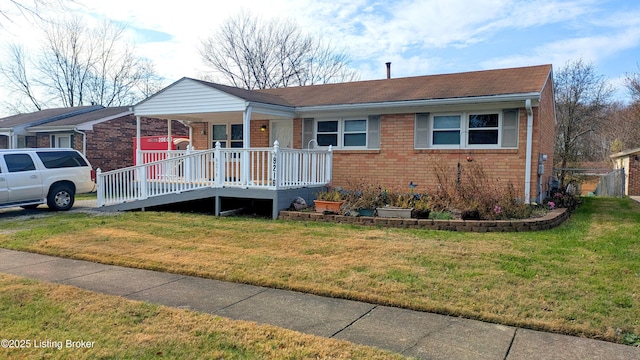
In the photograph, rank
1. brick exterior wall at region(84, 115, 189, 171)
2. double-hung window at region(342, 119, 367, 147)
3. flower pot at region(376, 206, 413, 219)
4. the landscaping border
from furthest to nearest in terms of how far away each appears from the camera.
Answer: brick exterior wall at region(84, 115, 189, 171) < double-hung window at region(342, 119, 367, 147) < flower pot at region(376, 206, 413, 219) < the landscaping border

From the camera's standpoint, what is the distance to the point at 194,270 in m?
6.02

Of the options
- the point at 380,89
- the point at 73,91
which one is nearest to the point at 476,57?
the point at 380,89

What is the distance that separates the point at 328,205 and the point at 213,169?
10.7ft

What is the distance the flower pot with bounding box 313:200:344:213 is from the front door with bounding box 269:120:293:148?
13.8ft

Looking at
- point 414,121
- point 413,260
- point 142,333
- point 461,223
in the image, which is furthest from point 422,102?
point 142,333

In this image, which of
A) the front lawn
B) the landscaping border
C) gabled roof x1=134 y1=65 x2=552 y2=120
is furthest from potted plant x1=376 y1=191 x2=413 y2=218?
gabled roof x1=134 y1=65 x2=552 y2=120

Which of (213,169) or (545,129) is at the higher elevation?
(545,129)

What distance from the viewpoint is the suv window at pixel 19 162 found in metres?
11.9

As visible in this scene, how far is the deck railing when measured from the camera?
10680 millimetres

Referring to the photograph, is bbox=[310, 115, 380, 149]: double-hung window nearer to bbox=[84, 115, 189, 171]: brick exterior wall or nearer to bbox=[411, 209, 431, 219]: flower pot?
bbox=[411, 209, 431, 219]: flower pot

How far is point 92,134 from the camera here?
64.2 ft

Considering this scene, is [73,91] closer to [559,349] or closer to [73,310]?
[73,310]

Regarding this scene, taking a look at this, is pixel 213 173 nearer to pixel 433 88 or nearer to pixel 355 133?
pixel 355 133

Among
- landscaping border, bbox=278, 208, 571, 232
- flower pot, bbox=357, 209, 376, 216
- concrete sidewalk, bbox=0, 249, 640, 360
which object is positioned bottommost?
concrete sidewalk, bbox=0, 249, 640, 360
